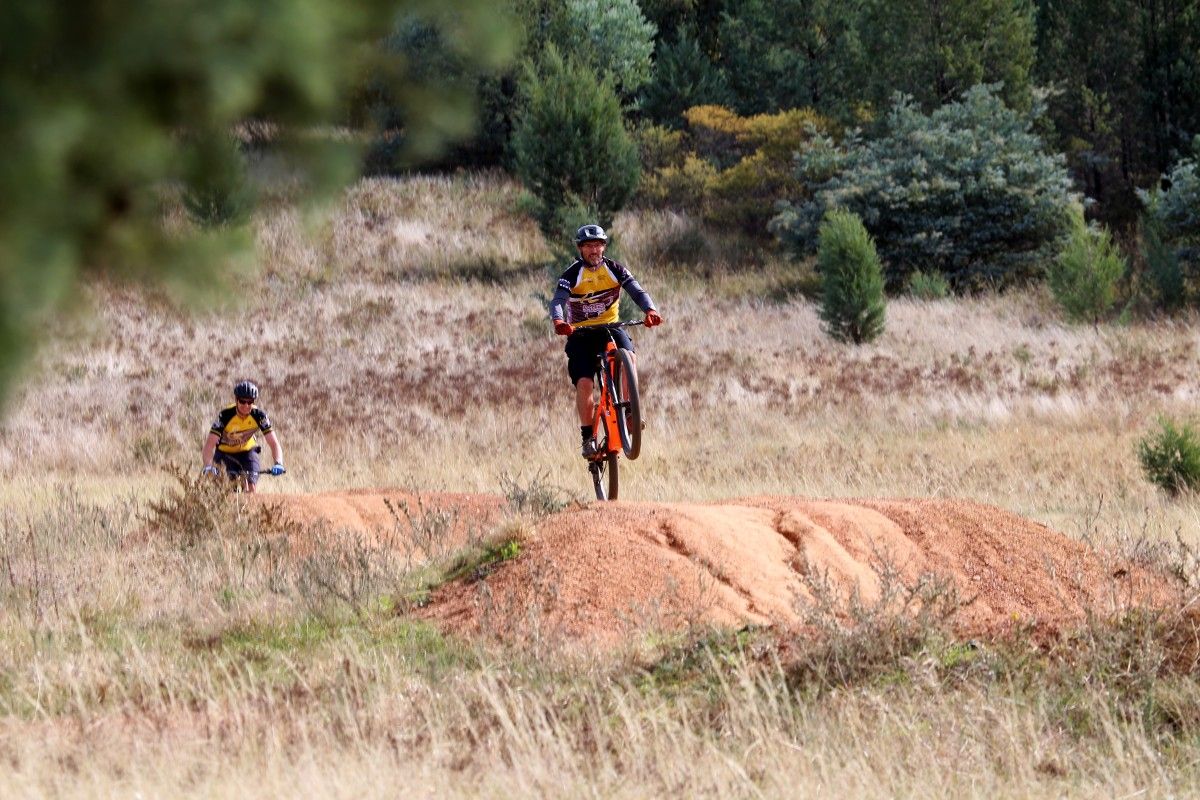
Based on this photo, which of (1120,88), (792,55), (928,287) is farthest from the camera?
(792,55)

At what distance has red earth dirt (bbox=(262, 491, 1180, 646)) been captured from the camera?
6645 millimetres

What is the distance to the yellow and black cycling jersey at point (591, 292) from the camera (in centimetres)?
1006

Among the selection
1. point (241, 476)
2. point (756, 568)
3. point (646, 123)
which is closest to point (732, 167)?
point (646, 123)

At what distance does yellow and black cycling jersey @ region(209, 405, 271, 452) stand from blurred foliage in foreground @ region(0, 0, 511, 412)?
951cm

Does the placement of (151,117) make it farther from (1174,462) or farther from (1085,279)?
(1085,279)

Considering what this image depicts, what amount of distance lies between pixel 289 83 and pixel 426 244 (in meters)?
40.1

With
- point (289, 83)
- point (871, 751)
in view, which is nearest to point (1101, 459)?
point (871, 751)

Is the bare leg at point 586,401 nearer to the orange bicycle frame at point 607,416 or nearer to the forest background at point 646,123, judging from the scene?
the orange bicycle frame at point 607,416

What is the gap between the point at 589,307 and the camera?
33.3 feet

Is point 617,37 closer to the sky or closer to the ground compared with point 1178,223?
closer to the sky

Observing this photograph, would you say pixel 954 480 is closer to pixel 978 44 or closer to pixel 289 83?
pixel 289 83

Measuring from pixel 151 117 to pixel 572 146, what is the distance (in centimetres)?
3841

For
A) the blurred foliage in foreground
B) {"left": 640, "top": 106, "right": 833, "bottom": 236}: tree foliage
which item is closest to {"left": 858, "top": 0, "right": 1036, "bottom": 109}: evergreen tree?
{"left": 640, "top": 106, "right": 833, "bottom": 236}: tree foliage

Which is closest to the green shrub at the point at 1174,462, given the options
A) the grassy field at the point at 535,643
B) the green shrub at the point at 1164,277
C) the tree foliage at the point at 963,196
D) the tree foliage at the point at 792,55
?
the grassy field at the point at 535,643
